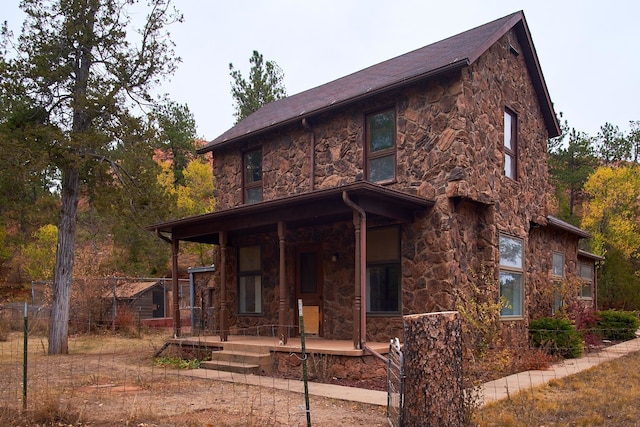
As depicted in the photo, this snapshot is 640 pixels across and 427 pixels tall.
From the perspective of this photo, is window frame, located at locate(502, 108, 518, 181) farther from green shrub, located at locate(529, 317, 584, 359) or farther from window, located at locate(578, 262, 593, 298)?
window, located at locate(578, 262, 593, 298)

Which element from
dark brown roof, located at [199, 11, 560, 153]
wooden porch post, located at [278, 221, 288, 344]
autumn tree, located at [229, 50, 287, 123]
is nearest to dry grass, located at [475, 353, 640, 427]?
wooden porch post, located at [278, 221, 288, 344]

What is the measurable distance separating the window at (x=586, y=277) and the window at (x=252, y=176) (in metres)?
10.6

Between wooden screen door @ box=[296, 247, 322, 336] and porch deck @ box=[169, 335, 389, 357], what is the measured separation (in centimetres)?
57

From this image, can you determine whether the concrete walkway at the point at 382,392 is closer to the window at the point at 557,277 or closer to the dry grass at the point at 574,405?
the dry grass at the point at 574,405

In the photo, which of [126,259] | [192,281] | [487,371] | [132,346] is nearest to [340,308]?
[487,371]

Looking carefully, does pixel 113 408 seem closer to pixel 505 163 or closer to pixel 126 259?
pixel 505 163

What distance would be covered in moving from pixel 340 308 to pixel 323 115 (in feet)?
13.4

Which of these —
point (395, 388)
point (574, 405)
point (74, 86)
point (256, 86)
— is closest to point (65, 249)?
point (74, 86)

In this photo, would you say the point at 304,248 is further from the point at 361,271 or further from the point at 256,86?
the point at 256,86

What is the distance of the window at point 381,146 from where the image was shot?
11.0 m

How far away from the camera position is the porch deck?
30.4 feet

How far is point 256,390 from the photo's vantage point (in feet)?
27.6

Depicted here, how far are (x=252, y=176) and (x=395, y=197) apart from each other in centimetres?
549

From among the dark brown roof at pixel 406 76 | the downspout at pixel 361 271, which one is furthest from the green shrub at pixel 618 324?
the downspout at pixel 361 271
